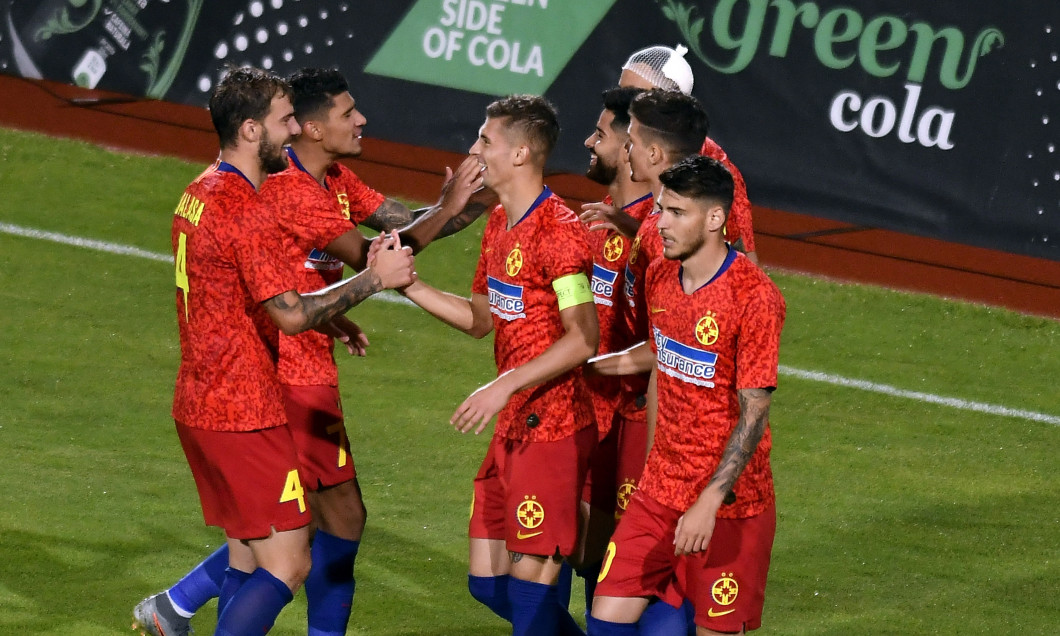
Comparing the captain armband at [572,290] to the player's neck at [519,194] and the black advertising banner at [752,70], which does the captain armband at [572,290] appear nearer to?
the player's neck at [519,194]

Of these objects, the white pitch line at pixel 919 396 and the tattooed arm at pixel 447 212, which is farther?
the white pitch line at pixel 919 396

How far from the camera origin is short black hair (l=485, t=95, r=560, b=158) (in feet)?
20.0

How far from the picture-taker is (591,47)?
12406 mm

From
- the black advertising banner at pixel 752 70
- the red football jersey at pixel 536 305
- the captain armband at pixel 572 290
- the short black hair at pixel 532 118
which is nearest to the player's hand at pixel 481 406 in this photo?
the red football jersey at pixel 536 305

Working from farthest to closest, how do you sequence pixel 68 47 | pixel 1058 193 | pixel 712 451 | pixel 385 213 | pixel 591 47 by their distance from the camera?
1. pixel 68 47
2. pixel 591 47
3. pixel 1058 193
4. pixel 385 213
5. pixel 712 451

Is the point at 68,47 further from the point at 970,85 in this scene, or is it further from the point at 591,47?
the point at 970,85

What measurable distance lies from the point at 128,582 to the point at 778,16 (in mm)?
6737

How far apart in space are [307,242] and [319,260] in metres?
0.15

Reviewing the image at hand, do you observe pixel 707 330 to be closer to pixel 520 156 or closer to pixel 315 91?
pixel 520 156

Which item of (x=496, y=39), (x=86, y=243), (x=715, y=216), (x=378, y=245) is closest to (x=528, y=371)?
(x=378, y=245)

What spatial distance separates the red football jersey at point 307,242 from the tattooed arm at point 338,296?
21.0 inches

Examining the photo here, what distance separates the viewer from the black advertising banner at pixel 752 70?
37.6 feet

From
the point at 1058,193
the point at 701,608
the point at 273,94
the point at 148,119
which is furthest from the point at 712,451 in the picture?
the point at 148,119

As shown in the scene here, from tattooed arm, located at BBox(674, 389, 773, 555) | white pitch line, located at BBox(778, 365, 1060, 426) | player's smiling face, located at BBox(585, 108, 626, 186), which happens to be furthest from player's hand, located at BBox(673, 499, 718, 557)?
white pitch line, located at BBox(778, 365, 1060, 426)
